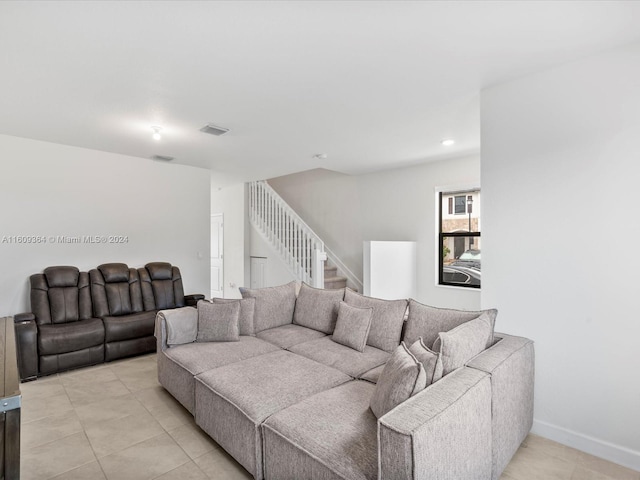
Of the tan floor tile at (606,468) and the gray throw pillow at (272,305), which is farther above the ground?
the gray throw pillow at (272,305)

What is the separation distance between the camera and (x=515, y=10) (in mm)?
1734

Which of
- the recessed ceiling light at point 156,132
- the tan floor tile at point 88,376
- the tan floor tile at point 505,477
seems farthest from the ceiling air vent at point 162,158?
the tan floor tile at point 505,477

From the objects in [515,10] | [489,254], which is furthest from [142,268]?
[515,10]

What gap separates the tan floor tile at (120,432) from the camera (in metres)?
2.27

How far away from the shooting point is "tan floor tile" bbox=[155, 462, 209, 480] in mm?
1968

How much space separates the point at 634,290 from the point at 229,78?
9.80ft

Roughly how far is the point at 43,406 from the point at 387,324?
9.60ft

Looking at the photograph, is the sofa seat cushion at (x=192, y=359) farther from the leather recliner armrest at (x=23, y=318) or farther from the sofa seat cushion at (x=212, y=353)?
the leather recliner armrest at (x=23, y=318)

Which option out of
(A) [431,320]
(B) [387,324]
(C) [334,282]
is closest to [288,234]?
(C) [334,282]

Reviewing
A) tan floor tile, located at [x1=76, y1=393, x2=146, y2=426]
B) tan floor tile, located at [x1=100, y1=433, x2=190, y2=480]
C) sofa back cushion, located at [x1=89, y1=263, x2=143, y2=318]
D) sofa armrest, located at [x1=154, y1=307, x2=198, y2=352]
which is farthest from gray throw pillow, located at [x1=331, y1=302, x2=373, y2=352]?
sofa back cushion, located at [x1=89, y1=263, x2=143, y2=318]

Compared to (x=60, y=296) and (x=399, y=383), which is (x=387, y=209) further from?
(x=60, y=296)

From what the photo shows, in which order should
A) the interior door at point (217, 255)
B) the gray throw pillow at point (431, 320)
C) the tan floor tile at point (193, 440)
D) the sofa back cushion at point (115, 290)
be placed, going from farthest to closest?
the interior door at point (217, 255)
the sofa back cushion at point (115, 290)
the gray throw pillow at point (431, 320)
the tan floor tile at point (193, 440)

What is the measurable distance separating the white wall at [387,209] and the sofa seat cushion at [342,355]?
2709mm

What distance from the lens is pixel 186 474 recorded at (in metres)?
2.00
